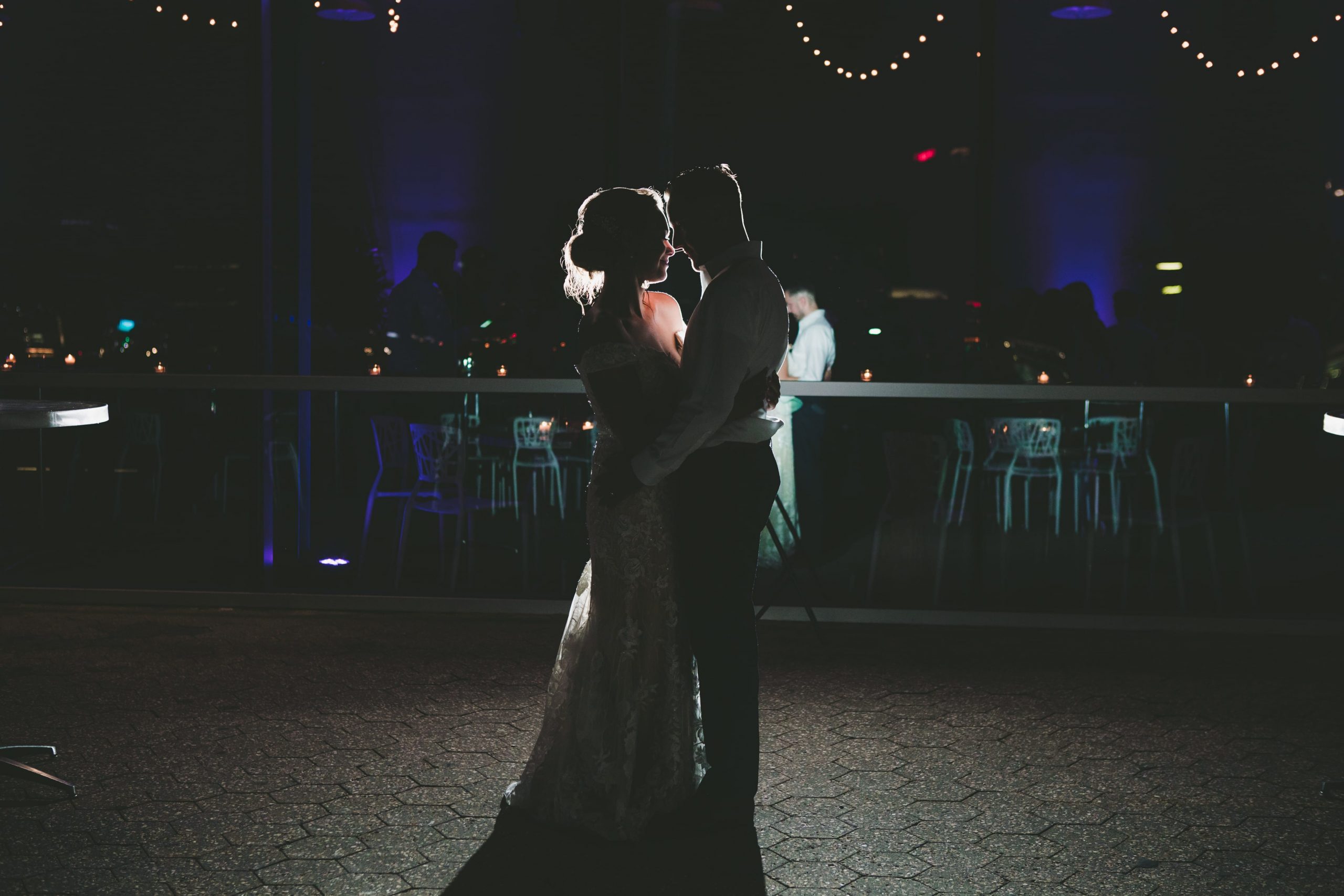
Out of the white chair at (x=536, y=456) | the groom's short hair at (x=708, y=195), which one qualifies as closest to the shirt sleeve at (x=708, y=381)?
the groom's short hair at (x=708, y=195)

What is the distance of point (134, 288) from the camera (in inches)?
265

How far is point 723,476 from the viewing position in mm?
3080

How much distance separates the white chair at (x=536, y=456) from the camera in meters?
6.04

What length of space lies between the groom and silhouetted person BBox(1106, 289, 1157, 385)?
12.9 feet

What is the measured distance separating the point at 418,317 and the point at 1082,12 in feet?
13.1

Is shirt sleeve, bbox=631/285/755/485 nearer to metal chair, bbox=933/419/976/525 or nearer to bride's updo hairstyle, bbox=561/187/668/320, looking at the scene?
bride's updo hairstyle, bbox=561/187/668/320

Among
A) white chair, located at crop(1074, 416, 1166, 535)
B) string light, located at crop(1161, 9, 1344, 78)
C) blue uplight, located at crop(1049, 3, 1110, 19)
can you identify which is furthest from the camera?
string light, located at crop(1161, 9, 1344, 78)

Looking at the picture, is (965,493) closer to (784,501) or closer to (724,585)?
(784,501)

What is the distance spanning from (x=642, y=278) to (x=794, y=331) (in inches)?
152

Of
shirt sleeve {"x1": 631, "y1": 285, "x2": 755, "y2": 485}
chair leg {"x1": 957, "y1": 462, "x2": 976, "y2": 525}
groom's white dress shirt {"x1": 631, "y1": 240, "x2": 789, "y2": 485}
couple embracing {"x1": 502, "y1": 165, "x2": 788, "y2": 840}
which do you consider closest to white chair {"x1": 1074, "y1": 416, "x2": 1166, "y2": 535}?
chair leg {"x1": 957, "y1": 462, "x2": 976, "y2": 525}

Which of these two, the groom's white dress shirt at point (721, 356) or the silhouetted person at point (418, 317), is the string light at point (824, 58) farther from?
the groom's white dress shirt at point (721, 356)

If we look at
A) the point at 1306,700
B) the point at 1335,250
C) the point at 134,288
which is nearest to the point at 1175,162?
the point at 1335,250

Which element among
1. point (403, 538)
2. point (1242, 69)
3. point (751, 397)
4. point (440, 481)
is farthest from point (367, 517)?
point (1242, 69)

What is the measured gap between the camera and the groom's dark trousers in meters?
3.09
